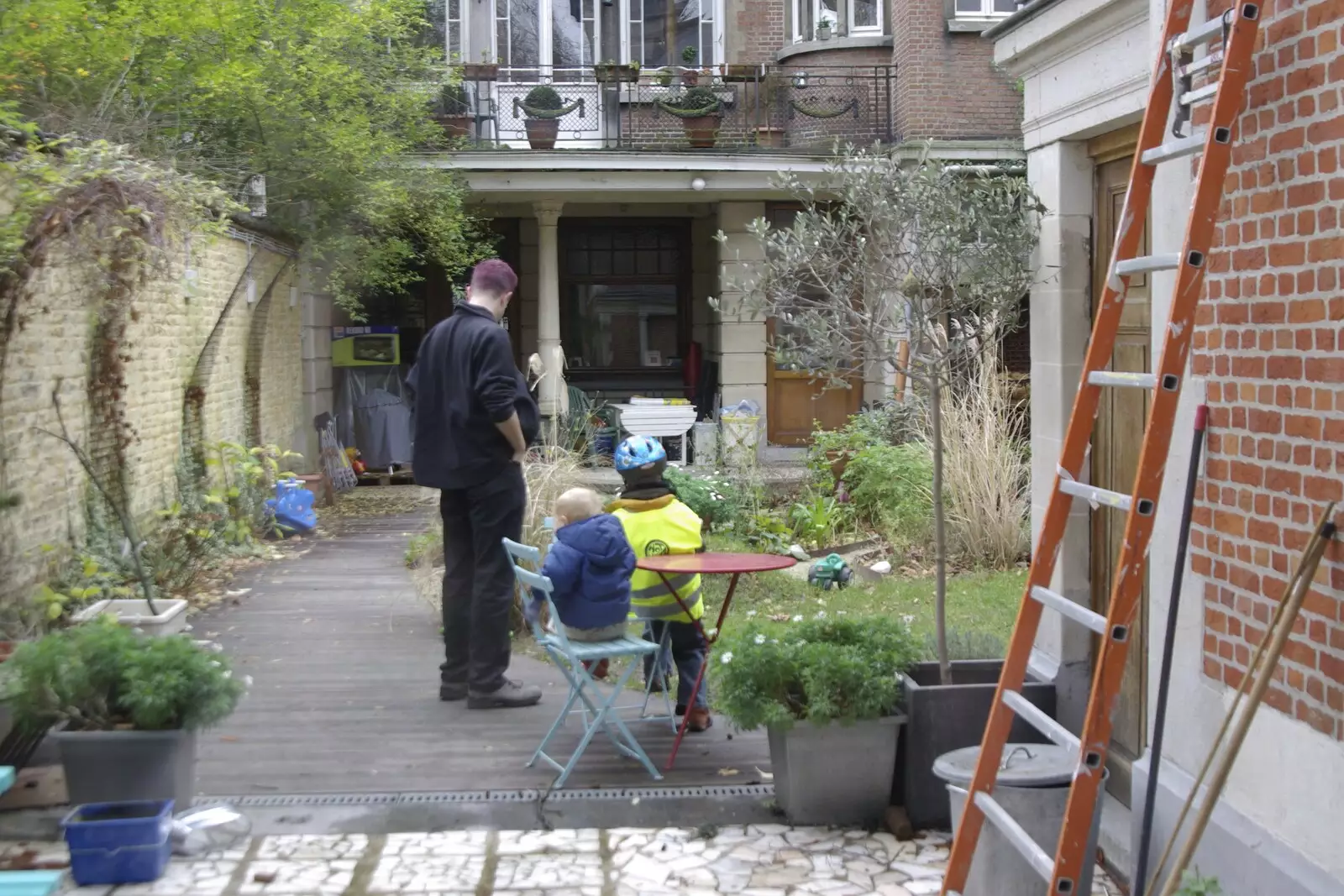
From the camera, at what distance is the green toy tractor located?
10.2m

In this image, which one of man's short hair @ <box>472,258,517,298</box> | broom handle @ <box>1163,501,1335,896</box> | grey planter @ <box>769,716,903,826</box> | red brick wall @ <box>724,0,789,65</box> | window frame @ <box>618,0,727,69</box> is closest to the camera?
broom handle @ <box>1163,501,1335,896</box>

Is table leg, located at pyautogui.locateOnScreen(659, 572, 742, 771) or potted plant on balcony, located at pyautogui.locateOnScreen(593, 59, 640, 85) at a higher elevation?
potted plant on balcony, located at pyautogui.locateOnScreen(593, 59, 640, 85)

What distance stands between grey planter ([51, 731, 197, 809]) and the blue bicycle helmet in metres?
2.03

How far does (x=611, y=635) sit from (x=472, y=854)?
1.19m

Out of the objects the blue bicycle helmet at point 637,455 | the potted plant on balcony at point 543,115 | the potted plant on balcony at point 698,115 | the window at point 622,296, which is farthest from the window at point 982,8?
the blue bicycle helmet at point 637,455

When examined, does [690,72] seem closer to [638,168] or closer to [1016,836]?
[638,168]

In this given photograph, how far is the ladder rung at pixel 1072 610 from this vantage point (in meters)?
3.38

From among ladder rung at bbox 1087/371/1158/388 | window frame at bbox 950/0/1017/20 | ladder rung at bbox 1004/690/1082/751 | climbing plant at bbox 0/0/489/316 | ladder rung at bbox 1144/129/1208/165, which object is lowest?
ladder rung at bbox 1004/690/1082/751

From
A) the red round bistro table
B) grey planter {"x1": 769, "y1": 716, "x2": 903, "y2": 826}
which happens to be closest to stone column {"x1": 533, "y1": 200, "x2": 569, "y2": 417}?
the red round bistro table

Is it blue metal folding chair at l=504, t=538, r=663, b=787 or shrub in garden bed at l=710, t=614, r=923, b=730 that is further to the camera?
blue metal folding chair at l=504, t=538, r=663, b=787

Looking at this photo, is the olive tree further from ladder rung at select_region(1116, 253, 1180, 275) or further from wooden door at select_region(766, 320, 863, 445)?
wooden door at select_region(766, 320, 863, 445)

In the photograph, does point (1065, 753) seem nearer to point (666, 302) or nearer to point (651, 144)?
point (651, 144)

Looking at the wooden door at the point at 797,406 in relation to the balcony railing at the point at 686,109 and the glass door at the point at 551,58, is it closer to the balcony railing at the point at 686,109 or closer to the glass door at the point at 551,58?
the balcony railing at the point at 686,109

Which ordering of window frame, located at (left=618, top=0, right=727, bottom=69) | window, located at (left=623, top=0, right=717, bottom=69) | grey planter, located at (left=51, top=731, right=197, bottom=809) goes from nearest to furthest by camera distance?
grey planter, located at (left=51, top=731, right=197, bottom=809), window frame, located at (left=618, top=0, right=727, bottom=69), window, located at (left=623, top=0, right=717, bottom=69)
